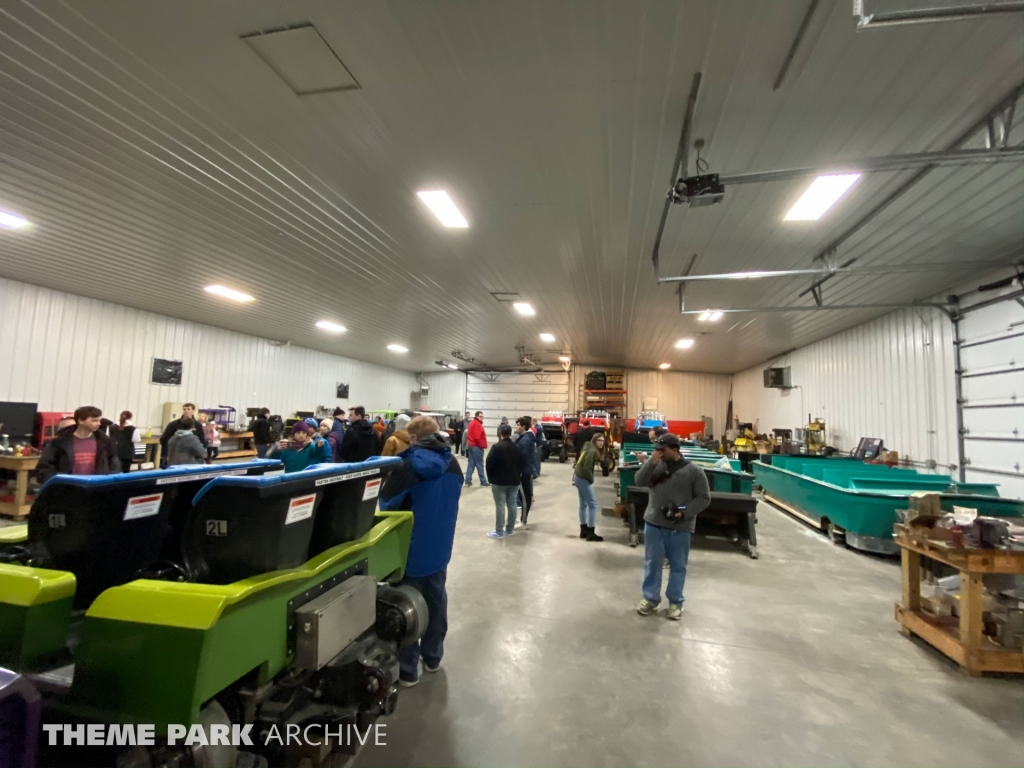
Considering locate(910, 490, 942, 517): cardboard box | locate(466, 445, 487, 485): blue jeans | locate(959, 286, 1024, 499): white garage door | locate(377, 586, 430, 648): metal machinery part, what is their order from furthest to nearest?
1. locate(466, 445, 487, 485): blue jeans
2. locate(959, 286, 1024, 499): white garage door
3. locate(910, 490, 942, 517): cardboard box
4. locate(377, 586, 430, 648): metal machinery part

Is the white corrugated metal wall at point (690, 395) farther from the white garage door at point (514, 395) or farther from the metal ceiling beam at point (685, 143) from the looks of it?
the metal ceiling beam at point (685, 143)

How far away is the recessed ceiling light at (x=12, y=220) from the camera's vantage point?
4911 millimetres

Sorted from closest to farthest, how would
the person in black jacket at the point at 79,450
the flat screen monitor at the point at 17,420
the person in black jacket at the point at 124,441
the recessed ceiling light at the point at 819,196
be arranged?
the recessed ceiling light at the point at 819,196 < the person in black jacket at the point at 79,450 < the person in black jacket at the point at 124,441 < the flat screen monitor at the point at 17,420

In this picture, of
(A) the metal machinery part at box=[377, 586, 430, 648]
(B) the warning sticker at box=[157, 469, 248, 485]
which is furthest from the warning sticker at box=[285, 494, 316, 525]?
(A) the metal machinery part at box=[377, 586, 430, 648]

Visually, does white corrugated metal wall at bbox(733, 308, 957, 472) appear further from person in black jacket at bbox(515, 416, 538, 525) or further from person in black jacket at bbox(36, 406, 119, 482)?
person in black jacket at bbox(36, 406, 119, 482)

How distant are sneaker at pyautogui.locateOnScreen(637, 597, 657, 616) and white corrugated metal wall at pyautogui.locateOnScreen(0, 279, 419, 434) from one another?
9.97 m

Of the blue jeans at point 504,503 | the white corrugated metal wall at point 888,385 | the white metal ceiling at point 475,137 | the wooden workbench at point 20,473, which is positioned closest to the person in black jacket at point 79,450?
the wooden workbench at point 20,473

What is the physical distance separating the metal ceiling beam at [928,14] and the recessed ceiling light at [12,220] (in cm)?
791

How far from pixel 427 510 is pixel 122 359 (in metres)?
9.51

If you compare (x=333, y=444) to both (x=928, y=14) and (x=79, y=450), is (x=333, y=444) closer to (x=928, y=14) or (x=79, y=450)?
(x=79, y=450)

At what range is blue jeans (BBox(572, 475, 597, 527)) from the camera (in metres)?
6.07

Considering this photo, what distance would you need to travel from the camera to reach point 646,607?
12.8 ft

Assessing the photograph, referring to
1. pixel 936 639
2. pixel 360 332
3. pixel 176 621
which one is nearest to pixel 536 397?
pixel 360 332

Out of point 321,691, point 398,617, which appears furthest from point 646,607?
point 321,691
